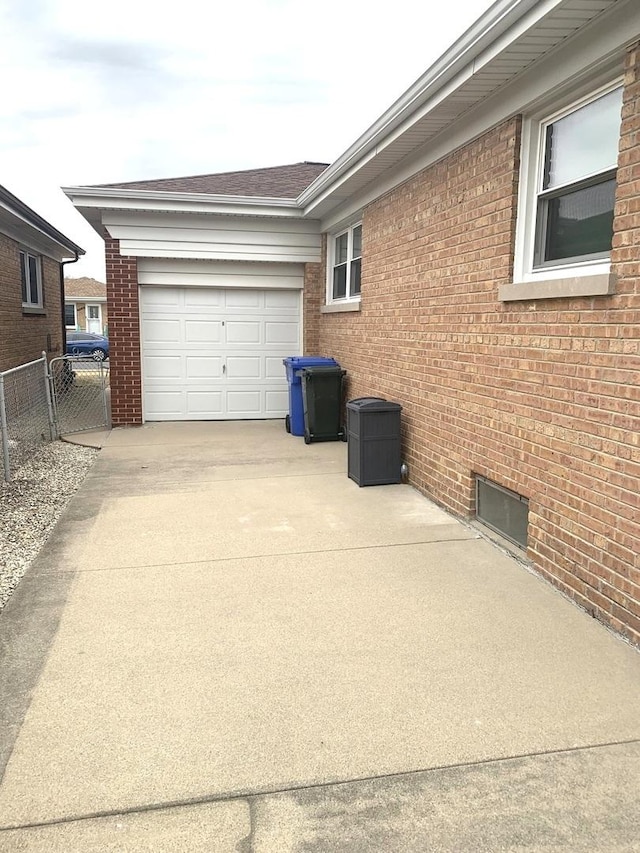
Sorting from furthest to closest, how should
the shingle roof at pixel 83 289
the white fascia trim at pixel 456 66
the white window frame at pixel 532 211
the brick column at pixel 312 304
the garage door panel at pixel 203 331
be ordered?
the shingle roof at pixel 83 289, the brick column at pixel 312 304, the garage door panel at pixel 203 331, the white window frame at pixel 532 211, the white fascia trim at pixel 456 66

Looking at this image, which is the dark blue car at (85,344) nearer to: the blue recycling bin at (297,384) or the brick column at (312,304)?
the brick column at (312,304)

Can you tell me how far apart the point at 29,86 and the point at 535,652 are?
20.4 meters

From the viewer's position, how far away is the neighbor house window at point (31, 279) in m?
15.4

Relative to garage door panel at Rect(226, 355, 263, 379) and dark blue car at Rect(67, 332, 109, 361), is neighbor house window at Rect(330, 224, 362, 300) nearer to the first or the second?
garage door panel at Rect(226, 355, 263, 379)

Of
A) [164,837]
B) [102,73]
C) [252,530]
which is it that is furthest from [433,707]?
[102,73]

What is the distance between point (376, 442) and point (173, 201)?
562 cm

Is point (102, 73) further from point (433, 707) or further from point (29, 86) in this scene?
point (433, 707)

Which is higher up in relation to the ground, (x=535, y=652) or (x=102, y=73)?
(x=102, y=73)

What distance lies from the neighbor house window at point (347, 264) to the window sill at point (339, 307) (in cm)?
20

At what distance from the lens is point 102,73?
1656 centimetres

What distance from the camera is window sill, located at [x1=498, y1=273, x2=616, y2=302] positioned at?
147 inches

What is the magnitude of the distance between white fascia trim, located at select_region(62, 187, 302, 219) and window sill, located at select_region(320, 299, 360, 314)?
1.69 meters

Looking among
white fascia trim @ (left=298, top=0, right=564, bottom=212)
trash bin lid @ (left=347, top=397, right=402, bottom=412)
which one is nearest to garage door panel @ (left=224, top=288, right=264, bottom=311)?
white fascia trim @ (left=298, top=0, right=564, bottom=212)

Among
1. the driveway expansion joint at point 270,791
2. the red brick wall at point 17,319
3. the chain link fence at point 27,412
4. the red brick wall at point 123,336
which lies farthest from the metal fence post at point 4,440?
the red brick wall at point 17,319
